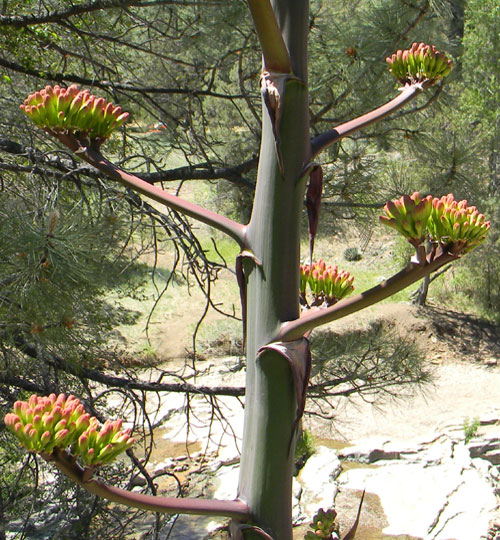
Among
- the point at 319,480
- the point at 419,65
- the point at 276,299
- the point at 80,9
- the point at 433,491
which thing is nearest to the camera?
the point at 276,299

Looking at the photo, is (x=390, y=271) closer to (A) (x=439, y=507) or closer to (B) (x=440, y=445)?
(B) (x=440, y=445)

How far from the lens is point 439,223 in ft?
2.64

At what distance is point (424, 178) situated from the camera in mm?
5820

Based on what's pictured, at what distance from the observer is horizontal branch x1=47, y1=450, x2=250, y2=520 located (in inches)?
29.7

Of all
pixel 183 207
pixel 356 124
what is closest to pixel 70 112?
pixel 183 207

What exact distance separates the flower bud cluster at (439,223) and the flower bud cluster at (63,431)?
418 millimetres

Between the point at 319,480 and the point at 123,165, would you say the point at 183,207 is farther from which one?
the point at 319,480

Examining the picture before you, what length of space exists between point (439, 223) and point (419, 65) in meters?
0.44

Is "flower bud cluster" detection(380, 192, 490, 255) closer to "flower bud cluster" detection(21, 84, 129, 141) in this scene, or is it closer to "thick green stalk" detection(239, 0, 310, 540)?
"thick green stalk" detection(239, 0, 310, 540)

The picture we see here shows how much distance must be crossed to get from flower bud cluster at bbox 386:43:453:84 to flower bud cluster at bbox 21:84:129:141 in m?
0.48

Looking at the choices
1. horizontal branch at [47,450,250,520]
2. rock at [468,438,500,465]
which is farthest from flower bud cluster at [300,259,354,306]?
rock at [468,438,500,465]

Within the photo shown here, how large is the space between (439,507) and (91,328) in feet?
12.2

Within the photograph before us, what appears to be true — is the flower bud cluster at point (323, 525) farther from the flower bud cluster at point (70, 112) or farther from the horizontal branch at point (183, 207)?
the flower bud cluster at point (70, 112)

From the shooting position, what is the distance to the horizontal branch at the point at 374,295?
75cm
